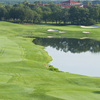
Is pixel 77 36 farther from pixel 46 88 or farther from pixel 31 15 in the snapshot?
pixel 46 88

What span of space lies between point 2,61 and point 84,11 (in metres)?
81.4

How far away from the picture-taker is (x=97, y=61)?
1810 inches

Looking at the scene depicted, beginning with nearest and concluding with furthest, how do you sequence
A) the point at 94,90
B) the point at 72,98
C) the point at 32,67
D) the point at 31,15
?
1. the point at 72,98
2. the point at 94,90
3. the point at 32,67
4. the point at 31,15

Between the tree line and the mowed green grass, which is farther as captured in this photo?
the tree line

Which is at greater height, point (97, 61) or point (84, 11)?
point (84, 11)

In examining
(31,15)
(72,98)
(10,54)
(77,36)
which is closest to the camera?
(72,98)

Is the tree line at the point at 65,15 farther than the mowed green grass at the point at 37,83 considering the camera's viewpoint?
Yes

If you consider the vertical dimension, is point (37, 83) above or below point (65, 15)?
below

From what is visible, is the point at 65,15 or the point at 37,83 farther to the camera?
the point at 65,15

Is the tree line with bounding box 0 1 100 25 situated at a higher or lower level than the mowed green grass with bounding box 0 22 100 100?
higher

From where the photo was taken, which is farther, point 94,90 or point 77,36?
point 77,36

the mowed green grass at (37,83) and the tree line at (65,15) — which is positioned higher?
the tree line at (65,15)

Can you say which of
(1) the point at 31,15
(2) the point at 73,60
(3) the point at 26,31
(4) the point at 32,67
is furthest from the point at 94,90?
(1) the point at 31,15

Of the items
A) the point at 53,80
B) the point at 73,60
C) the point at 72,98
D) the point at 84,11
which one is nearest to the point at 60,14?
the point at 84,11
